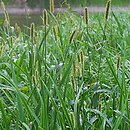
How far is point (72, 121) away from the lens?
0.91 metres

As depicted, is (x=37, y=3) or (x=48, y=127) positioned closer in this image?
(x=48, y=127)

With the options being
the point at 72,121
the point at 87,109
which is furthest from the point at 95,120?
the point at 72,121

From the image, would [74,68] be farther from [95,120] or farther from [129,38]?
[129,38]

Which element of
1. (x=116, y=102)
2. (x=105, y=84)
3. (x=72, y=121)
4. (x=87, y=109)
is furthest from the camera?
(x=105, y=84)

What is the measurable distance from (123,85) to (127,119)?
8 cm

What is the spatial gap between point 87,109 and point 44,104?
5.0 inches

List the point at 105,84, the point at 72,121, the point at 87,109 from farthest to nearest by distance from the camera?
the point at 105,84, the point at 87,109, the point at 72,121

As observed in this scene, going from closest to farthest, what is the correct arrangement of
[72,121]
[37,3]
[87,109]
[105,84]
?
[72,121]
[87,109]
[105,84]
[37,3]

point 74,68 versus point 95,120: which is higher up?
point 74,68

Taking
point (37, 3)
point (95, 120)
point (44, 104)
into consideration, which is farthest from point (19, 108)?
point (37, 3)

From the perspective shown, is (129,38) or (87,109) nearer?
(87,109)

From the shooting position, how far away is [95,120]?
42.1 inches

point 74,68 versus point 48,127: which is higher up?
point 74,68

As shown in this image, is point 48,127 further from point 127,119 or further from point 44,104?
point 127,119
